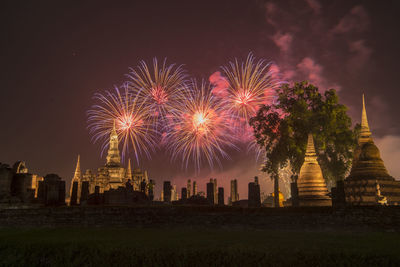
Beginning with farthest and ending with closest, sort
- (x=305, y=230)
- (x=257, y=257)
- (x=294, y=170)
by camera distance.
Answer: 1. (x=294, y=170)
2. (x=305, y=230)
3. (x=257, y=257)

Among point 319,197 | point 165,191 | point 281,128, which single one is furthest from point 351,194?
point 165,191

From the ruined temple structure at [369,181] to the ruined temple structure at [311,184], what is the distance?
2748 millimetres

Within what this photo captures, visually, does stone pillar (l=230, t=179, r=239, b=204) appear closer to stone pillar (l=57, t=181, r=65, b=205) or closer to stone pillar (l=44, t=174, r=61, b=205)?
stone pillar (l=57, t=181, r=65, b=205)

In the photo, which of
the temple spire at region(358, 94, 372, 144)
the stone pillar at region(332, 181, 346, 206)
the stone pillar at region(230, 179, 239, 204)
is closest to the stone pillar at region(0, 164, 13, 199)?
the stone pillar at region(230, 179, 239, 204)

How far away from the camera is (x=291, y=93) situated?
120ft

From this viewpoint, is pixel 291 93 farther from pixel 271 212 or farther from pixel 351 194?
pixel 271 212

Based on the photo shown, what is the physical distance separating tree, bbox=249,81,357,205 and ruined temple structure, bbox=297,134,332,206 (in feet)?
14.2

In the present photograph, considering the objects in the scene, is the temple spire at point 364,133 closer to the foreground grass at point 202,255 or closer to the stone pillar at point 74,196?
the stone pillar at point 74,196

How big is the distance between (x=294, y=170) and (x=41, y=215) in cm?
2426

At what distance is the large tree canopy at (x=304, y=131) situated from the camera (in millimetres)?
34031

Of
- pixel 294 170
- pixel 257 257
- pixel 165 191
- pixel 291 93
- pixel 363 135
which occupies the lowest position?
pixel 257 257

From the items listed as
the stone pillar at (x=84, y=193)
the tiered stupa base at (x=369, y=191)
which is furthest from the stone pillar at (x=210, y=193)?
the tiered stupa base at (x=369, y=191)

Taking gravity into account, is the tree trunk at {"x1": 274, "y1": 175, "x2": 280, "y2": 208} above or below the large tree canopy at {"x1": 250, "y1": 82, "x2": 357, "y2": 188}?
below

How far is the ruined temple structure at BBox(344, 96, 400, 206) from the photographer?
29625 mm
